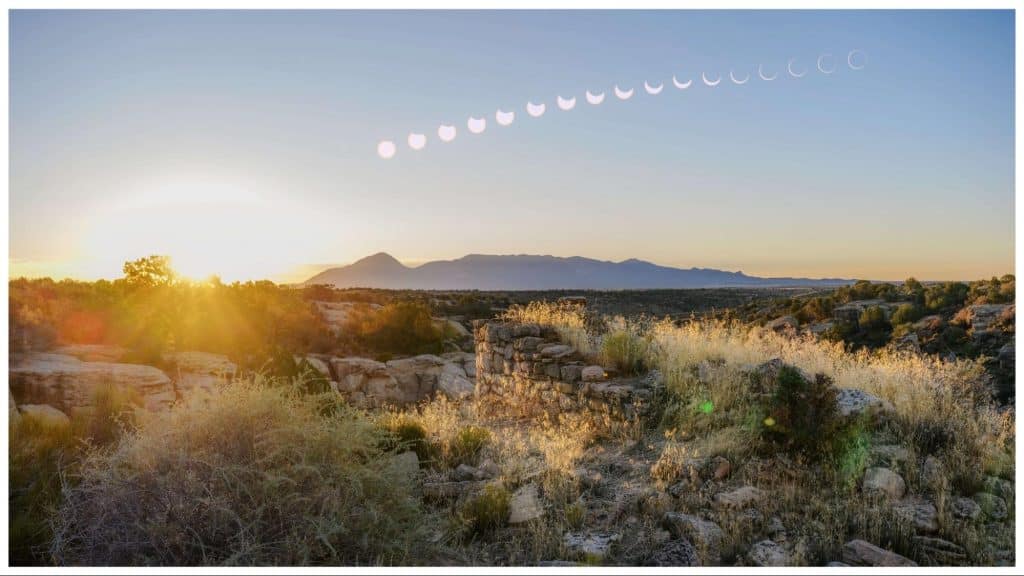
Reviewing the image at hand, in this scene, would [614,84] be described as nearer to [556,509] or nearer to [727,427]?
[727,427]

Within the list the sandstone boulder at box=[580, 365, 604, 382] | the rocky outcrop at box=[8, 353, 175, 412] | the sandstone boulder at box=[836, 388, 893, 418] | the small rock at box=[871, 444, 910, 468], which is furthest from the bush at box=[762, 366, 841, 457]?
the rocky outcrop at box=[8, 353, 175, 412]

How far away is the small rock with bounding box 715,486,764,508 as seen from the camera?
200 inches

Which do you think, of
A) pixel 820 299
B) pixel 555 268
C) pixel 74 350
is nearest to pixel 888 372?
pixel 74 350

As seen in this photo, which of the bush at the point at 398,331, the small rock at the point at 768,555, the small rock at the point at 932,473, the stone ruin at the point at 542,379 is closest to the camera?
the small rock at the point at 768,555

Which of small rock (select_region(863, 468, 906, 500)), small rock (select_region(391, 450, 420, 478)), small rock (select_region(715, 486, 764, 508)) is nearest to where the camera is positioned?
small rock (select_region(715, 486, 764, 508))

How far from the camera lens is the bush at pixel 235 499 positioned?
158 inches

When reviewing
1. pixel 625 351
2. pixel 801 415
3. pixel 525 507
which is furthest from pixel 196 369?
pixel 801 415

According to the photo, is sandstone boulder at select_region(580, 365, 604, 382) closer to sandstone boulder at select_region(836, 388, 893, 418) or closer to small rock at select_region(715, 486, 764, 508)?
sandstone boulder at select_region(836, 388, 893, 418)

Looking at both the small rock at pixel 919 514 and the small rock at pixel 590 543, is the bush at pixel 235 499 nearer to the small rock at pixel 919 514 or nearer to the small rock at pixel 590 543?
the small rock at pixel 590 543

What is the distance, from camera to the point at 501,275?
25000 mm

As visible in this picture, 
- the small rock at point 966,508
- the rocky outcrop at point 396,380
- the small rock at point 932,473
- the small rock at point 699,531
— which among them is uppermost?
the small rock at point 932,473

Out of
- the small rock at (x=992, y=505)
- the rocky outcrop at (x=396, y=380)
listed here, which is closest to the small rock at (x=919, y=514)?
the small rock at (x=992, y=505)

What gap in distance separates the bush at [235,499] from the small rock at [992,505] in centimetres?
420

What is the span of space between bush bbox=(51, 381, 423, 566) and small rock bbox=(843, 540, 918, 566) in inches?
111
